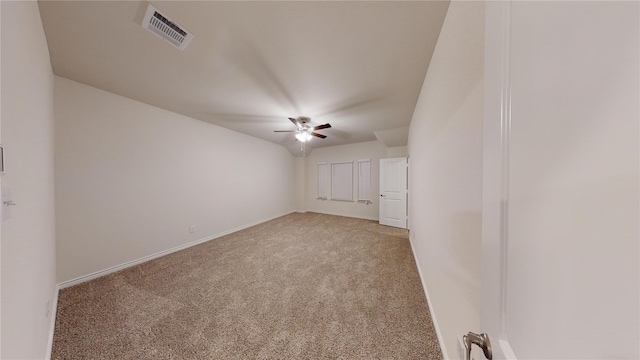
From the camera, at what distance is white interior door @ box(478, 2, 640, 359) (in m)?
0.23

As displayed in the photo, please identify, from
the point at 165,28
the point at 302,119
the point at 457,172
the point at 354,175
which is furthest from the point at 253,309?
the point at 354,175

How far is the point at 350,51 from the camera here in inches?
64.5

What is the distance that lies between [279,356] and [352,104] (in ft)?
9.14

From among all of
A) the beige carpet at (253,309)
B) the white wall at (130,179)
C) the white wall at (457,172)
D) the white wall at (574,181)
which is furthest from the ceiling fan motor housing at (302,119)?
the white wall at (574,181)

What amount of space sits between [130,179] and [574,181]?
12.2 ft

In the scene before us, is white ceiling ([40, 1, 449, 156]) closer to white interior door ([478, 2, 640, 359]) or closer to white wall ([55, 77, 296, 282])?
white wall ([55, 77, 296, 282])

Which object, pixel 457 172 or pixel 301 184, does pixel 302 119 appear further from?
pixel 301 184

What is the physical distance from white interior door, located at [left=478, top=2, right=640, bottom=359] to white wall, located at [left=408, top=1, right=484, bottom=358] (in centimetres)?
42

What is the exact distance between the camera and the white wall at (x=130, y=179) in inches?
82.3

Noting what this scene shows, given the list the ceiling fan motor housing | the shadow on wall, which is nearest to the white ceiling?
the ceiling fan motor housing

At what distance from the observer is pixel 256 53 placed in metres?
1.65

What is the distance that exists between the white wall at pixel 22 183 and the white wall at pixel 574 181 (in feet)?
5.38

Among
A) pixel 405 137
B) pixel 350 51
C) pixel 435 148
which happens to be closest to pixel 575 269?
pixel 435 148

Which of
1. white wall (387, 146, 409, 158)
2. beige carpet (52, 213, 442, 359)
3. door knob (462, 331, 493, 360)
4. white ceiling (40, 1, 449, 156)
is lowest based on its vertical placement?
beige carpet (52, 213, 442, 359)
